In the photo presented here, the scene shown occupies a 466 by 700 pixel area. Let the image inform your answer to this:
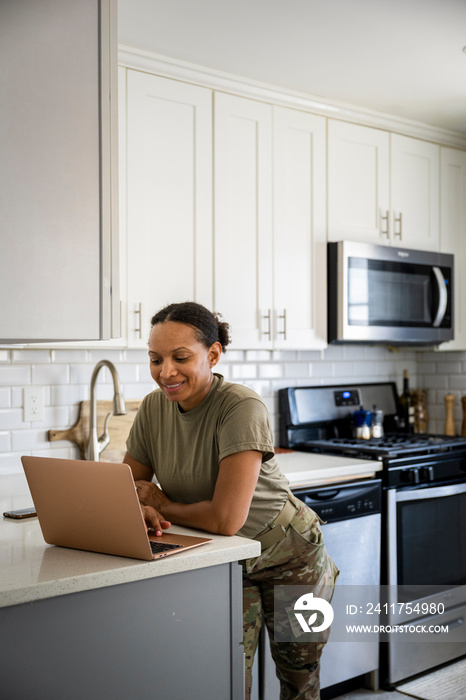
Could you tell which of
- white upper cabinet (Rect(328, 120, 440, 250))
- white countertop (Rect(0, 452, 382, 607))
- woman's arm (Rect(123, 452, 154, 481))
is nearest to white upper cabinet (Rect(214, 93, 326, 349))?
white upper cabinet (Rect(328, 120, 440, 250))

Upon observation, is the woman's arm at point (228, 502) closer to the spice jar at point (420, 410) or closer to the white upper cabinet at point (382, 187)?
the white upper cabinet at point (382, 187)

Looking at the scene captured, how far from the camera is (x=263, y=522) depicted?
194 cm

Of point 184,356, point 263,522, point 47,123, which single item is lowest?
point 263,522

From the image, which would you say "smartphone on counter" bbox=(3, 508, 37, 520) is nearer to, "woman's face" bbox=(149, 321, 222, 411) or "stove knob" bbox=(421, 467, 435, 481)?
"woman's face" bbox=(149, 321, 222, 411)

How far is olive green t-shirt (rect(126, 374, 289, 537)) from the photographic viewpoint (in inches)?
68.6

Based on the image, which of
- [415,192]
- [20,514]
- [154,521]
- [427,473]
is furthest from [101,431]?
[415,192]

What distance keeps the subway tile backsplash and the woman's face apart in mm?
1160

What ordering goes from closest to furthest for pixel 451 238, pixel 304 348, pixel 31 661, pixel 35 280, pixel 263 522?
pixel 31 661 → pixel 35 280 → pixel 263 522 → pixel 304 348 → pixel 451 238

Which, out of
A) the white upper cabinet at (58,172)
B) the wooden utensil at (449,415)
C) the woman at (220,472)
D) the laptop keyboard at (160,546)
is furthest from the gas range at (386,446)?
the white upper cabinet at (58,172)

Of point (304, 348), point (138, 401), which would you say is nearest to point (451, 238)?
point (304, 348)

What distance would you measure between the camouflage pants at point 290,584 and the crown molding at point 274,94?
180cm

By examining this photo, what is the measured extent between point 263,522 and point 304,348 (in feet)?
5.05

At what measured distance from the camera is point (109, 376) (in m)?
3.02

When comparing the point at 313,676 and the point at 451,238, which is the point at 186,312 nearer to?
the point at 313,676
